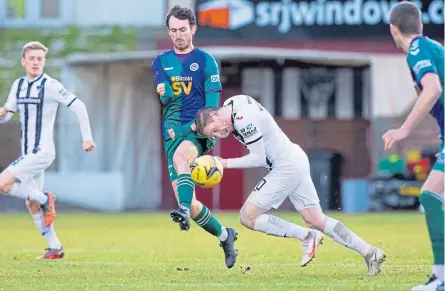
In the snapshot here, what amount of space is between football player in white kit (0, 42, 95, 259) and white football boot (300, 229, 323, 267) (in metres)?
3.67

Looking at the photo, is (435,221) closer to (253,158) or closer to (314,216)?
(253,158)

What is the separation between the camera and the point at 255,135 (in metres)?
10.7

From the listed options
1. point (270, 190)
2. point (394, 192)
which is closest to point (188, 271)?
point (270, 190)

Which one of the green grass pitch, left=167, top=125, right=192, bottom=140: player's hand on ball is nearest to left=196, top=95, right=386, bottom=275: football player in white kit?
the green grass pitch

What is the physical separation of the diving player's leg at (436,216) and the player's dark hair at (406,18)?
3.01 ft

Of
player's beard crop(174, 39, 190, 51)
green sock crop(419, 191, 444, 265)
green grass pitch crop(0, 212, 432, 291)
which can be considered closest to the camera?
green sock crop(419, 191, 444, 265)

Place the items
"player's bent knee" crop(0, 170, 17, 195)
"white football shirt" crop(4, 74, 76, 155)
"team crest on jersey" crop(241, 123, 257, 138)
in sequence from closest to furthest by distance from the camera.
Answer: "team crest on jersey" crop(241, 123, 257, 138)
"player's bent knee" crop(0, 170, 17, 195)
"white football shirt" crop(4, 74, 76, 155)

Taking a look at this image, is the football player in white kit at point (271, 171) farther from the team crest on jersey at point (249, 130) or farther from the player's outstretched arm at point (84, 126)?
the player's outstretched arm at point (84, 126)

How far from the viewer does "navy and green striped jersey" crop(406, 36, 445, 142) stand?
9203 mm

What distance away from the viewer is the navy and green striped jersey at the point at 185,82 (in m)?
12.2

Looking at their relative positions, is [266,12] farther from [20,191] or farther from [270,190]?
[270,190]

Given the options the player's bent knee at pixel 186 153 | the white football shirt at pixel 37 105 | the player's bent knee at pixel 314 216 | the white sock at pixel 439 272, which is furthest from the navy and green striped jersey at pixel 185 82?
the white sock at pixel 439 272

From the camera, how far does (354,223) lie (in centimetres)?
2389

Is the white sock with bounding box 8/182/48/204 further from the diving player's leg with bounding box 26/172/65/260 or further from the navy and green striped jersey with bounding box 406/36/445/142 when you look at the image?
the navy and green striped jersey with bounding box 406/36/445/142
